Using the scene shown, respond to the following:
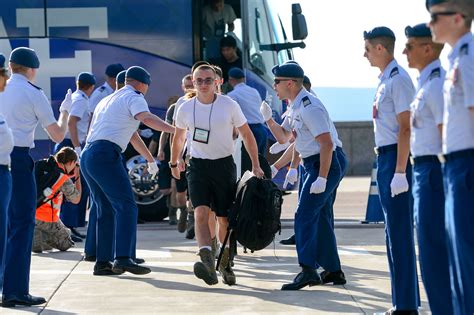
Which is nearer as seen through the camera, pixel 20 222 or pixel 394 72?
pixel 394 72

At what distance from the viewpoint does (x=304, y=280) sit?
361 inches

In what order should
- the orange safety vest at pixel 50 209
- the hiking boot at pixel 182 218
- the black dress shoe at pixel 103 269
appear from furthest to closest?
the hiking boot at pixel 182 218
the orange safety vest at pixel 50 209
the black dress shoe at pixel 103 269

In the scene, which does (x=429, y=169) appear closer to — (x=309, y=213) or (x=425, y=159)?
A: (x=425, y=159)

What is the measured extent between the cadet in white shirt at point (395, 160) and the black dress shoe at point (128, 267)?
308 cm

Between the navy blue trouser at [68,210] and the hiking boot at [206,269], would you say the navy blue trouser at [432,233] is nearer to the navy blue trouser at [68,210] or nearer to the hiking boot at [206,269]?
the hiking boot at [206,269]

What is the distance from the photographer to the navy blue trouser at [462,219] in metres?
5.45

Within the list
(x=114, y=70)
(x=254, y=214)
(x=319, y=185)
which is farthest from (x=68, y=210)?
(x=319, y=185)

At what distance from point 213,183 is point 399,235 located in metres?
2.52

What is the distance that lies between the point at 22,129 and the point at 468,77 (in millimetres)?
3856

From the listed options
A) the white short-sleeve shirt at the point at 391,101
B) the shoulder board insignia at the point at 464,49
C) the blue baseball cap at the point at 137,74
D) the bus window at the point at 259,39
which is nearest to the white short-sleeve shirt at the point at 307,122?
the blue baseball cap at the point at 137,74

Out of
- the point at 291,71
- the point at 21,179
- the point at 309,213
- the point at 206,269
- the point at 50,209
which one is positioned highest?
the point at 291,71

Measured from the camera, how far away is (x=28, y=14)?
52.7 feet

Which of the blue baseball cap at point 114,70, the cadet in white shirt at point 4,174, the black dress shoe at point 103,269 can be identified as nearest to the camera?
the cadet in white shirt at point 4,174

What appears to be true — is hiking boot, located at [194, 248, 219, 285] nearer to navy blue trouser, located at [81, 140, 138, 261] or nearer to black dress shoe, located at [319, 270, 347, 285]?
black dress shoe, located at [319, 270, 347, 285]
